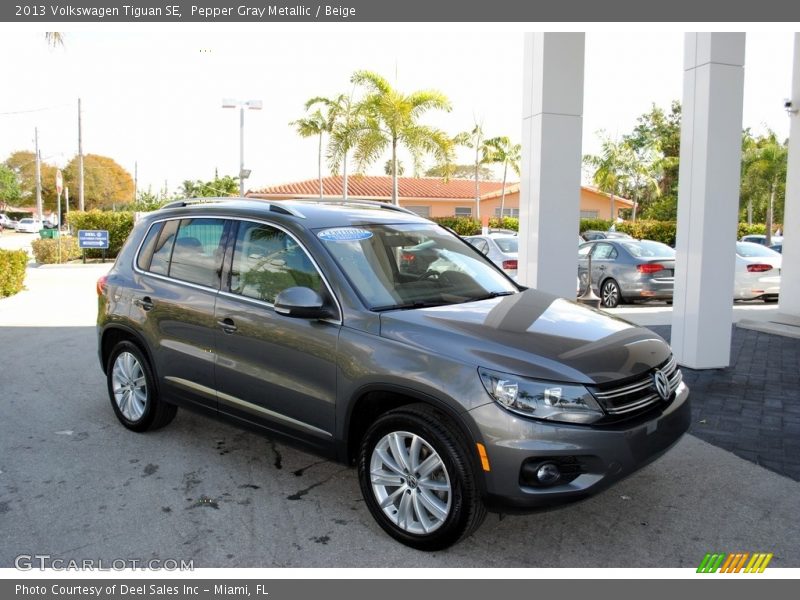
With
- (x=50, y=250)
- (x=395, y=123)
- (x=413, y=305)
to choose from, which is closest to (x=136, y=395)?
(x=413, y=305)

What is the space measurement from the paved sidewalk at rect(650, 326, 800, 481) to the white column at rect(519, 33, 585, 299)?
2015 mm

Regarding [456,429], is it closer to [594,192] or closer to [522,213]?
[522,213]

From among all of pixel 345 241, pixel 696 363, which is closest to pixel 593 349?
pixel 345 241

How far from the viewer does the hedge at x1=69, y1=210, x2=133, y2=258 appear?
89.5 feet

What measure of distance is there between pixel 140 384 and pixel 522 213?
5178 millimetres

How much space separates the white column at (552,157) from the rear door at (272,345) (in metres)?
4.67

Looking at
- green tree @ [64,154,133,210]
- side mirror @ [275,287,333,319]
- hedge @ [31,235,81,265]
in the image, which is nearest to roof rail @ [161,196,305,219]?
side mirror @ [275,287,333,319]

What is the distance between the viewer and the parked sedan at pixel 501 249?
14.4m

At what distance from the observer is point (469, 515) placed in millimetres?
3459

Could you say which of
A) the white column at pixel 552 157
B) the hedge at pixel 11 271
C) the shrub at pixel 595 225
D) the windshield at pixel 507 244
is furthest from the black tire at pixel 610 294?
the shrub at pixel 595 225

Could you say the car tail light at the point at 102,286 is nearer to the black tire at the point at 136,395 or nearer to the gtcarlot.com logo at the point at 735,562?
the black tire at the point at 136,395

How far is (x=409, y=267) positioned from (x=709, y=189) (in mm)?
4267

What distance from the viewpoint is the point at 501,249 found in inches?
596

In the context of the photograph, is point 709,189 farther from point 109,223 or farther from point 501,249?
point 109,223
